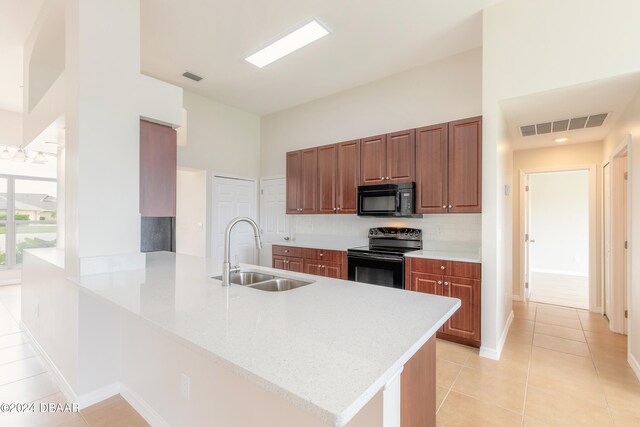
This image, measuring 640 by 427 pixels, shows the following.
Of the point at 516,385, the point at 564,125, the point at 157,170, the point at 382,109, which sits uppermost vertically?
the point at 382,109

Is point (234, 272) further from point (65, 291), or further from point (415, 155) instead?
point (415, 155)

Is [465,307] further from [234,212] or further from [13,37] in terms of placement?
[13,37]

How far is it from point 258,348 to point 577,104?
347 cm

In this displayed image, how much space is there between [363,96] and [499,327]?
338 centimetres

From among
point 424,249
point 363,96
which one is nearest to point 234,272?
point 424,249

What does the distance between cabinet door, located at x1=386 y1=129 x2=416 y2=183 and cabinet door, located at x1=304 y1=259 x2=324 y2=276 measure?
1466 millimetres

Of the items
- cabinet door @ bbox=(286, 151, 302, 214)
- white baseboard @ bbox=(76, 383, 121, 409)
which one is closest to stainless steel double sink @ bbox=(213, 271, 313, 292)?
white baseboard @ bbox=(76, 383, 121, 409)

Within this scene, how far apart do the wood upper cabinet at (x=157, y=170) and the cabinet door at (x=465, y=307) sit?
2.68 metres

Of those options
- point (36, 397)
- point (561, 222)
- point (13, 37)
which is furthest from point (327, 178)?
point (561, 222)

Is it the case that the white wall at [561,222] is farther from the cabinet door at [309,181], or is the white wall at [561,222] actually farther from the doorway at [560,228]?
the cabinet door at [309,181]

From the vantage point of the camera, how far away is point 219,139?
503 centimetres

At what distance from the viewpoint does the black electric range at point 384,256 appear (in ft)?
10.9

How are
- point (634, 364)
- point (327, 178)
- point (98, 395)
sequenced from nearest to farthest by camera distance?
1. point (98, 395)
2. point (634, 364)
3. point (327, 178)

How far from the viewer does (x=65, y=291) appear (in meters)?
2.22
